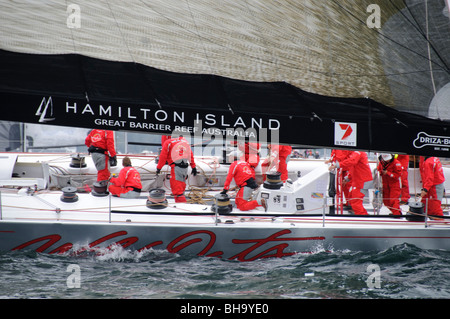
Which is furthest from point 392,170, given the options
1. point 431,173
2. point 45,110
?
point 45,110

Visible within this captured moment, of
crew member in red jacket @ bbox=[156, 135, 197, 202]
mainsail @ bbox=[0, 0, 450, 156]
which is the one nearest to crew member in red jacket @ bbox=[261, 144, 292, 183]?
crew member in red jacket @ bbox=[156, 135, 197, 202]

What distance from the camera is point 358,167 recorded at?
658 centimetres

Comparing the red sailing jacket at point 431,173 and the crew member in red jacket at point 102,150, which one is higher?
the crew member in red jacket at point 102,150

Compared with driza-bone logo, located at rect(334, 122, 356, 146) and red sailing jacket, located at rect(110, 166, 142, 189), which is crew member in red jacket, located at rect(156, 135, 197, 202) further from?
driza-bone logo, located at rect(334, 122, 356, 146)

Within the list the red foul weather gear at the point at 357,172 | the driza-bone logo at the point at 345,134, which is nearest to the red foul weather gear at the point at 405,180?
the red foul weather gear at the point at 357,172

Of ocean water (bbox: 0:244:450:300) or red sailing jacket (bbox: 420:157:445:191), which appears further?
red sailing jacket (bbox: 420:157:445:191)

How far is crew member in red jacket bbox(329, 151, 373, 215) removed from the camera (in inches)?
256

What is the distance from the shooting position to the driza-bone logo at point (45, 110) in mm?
3709

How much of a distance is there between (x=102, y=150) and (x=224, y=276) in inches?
126

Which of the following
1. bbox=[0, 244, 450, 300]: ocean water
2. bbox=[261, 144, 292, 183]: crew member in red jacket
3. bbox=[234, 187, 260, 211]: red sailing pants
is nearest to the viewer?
bbox=[0, 244, 450, 300]: ocean water

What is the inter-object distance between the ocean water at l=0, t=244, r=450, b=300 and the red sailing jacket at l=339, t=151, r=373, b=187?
1235mm

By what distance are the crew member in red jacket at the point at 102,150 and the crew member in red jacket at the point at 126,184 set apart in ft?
2.41

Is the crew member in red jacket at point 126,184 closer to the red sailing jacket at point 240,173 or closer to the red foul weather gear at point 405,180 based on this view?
Result: the red sailing jacket at point 240,173

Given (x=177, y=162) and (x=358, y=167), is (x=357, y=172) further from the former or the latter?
(x=177, y=162)
